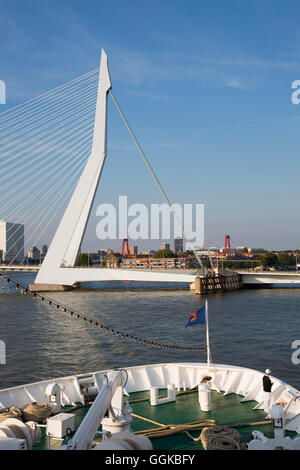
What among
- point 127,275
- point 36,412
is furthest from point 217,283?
point 36,412

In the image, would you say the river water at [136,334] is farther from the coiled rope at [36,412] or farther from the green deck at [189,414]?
the coiled rope at [36,412]

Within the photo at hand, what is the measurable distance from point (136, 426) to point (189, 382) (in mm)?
1794

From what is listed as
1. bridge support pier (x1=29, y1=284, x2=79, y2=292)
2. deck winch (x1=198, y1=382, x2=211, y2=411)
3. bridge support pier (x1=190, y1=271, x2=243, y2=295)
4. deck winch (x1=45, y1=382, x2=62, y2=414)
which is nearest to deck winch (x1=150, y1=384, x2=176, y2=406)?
deck winch (x1=198, y1=382, x2=211, y2=411)

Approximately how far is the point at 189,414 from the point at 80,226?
2393 centimetres

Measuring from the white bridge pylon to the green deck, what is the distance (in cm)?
2257

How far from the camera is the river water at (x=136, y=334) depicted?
40.0 ft

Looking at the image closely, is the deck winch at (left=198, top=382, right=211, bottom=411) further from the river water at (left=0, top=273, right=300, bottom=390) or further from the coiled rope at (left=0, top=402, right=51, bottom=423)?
the river water at (left=0, top=273, right=300, bottom=390)

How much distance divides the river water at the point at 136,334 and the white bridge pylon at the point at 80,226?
4.59 meters

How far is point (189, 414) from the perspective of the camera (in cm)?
536

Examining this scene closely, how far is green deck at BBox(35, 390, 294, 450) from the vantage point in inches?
176

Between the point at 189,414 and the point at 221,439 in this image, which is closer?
the point at 221,439

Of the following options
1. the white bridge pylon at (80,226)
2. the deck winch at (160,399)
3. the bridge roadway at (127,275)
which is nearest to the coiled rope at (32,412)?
the deck winch at (160,399)

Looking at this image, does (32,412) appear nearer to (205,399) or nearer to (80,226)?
(205,399)
